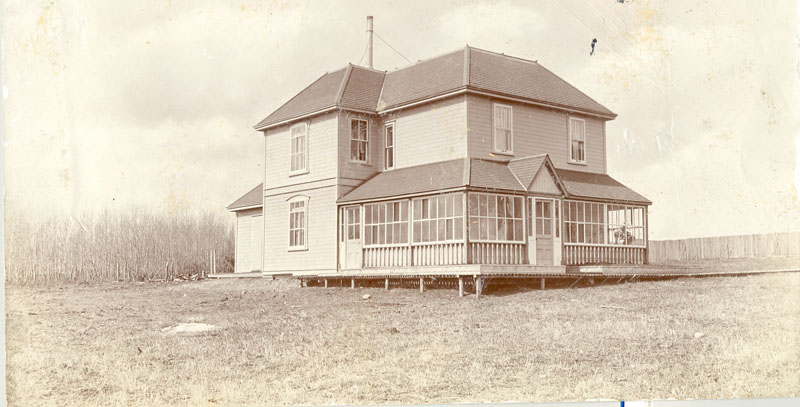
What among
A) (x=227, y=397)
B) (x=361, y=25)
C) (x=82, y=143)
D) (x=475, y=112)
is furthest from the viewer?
(x=475, y=112)

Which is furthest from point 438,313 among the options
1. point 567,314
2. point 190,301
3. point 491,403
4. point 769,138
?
point 769,138

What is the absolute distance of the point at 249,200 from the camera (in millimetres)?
11352

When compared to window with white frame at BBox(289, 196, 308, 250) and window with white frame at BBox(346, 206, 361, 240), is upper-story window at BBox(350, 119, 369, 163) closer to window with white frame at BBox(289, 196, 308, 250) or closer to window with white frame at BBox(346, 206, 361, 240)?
window with white frame at BBox(346, 206, 361, 240)

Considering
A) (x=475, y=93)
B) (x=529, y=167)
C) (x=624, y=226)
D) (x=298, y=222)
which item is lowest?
(x=624, y=226)

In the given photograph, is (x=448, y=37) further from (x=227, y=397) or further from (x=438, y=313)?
(x=227, y=397)

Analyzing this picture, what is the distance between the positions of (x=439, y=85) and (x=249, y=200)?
11.0 feet

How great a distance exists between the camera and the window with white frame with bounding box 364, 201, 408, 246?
12.9 metres

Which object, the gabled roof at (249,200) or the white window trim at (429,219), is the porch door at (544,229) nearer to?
the white window trim at (429,219)

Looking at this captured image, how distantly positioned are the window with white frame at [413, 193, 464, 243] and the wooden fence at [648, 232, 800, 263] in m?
3.11

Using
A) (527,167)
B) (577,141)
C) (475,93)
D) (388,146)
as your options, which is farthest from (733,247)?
(388,146)

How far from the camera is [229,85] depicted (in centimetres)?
930

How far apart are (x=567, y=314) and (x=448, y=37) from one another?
11.5 feet

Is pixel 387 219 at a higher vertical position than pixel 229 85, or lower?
lower

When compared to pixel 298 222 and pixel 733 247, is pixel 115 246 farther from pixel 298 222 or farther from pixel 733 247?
pixel 733 247
